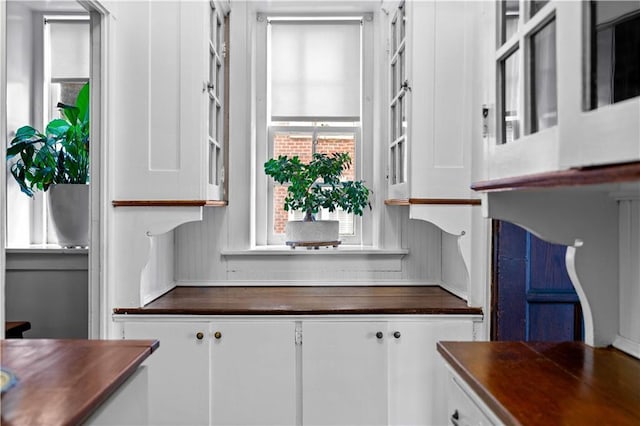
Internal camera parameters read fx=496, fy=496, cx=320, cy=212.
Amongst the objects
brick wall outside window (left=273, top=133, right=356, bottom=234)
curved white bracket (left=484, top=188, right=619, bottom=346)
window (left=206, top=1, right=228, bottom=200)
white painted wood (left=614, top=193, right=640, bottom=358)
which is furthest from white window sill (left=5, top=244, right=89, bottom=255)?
white painted wood (left=614, top=193, right=640, bottom=358)

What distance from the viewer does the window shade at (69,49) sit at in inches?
88.3

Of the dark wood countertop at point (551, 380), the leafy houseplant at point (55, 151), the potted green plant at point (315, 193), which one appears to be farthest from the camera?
the potted green plant at point (315, 193)

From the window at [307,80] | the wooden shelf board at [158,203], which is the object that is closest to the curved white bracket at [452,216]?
the window at [307,80]

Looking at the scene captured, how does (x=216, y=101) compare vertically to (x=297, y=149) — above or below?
above

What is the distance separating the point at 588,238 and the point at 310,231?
5.52 ft

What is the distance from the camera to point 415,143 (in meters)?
2.36

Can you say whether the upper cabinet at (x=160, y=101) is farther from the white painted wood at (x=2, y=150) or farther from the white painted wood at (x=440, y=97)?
the white painted wood at (x=440, y=97)

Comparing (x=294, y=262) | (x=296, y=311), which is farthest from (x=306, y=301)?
(x=294, y=262)

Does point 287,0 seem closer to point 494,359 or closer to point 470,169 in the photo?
point 470,169

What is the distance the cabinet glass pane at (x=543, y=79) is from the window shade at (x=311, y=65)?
2.01 meters

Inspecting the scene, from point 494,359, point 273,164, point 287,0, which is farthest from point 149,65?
point 494,359

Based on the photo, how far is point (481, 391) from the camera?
3.86ft

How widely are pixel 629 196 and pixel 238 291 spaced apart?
1.97m

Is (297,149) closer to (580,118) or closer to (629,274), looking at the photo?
(629,274)
